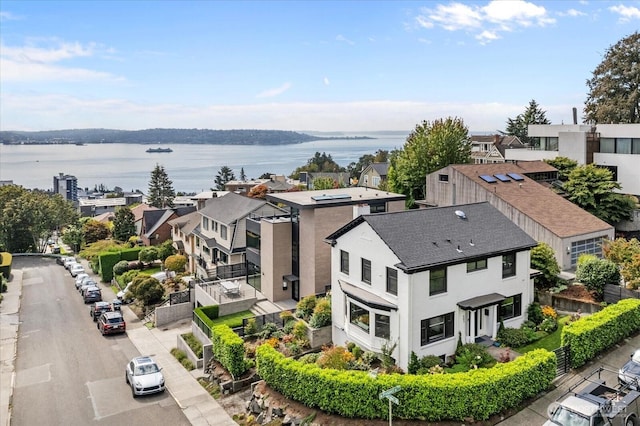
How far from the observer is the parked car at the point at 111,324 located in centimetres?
3516

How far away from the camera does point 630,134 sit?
44.9 metres

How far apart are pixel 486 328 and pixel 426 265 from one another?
5.56 metres

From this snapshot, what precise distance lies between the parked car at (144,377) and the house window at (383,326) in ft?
36.8

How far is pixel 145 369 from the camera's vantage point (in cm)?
2589

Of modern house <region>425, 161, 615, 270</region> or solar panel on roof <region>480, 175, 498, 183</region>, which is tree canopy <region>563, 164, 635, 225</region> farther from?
solar panel on roof <region>480, 175, 498, 183</region>

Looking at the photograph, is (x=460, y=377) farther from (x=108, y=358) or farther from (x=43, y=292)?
(x=43, y=292)

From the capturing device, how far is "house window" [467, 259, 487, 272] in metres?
23.7

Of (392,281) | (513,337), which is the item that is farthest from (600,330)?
(392,281)

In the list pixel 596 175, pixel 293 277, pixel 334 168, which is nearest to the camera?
pixel 293 277

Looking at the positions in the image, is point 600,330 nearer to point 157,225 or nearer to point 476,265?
point 476,265

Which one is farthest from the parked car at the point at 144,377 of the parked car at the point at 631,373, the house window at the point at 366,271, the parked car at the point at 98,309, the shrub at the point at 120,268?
the shrub at the point at 120,268

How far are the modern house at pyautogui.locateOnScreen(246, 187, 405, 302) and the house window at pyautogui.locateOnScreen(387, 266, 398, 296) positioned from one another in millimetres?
8128

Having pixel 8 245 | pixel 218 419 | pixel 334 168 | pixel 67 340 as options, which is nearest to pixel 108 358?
pixel 67 340

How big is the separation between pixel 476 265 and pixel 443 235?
6.82ft
